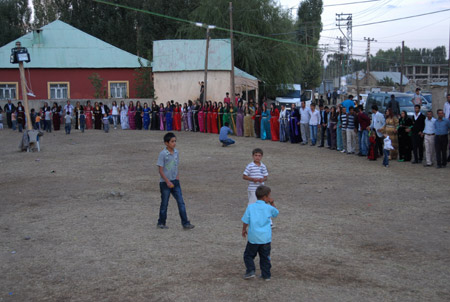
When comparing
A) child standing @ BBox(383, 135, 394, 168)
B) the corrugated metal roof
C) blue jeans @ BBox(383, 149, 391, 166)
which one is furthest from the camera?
the corrugated metal roof

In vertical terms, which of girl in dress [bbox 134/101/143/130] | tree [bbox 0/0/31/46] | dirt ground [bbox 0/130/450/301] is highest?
tree [bbox 0/0/31/46]

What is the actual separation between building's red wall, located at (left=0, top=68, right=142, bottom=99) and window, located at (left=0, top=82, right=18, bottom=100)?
34 cm

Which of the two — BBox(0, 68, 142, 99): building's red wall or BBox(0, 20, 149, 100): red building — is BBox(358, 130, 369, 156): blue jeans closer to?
BBox(0, 20, 149, 100): red building

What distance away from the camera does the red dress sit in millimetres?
23594

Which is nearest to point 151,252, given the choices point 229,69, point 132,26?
point 229,69

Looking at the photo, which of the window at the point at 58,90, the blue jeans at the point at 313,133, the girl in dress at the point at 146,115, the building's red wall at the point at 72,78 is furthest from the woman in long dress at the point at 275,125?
the window at the point at 58,90

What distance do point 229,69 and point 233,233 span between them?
28129 mm

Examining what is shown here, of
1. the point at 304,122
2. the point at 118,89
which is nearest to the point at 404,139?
the point at 304,122

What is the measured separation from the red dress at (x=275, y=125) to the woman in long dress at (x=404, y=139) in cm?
762

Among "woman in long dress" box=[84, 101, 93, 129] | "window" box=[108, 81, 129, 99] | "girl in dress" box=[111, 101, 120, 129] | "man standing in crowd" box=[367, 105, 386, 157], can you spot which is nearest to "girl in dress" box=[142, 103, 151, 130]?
"girl in dress" box=[111, 101, 120, 129]

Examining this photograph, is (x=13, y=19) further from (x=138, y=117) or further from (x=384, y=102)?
(x=384, y=102)

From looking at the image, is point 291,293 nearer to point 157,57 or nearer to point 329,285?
point 329,285

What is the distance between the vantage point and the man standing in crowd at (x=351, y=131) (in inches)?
730

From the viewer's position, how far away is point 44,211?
34.4ft
